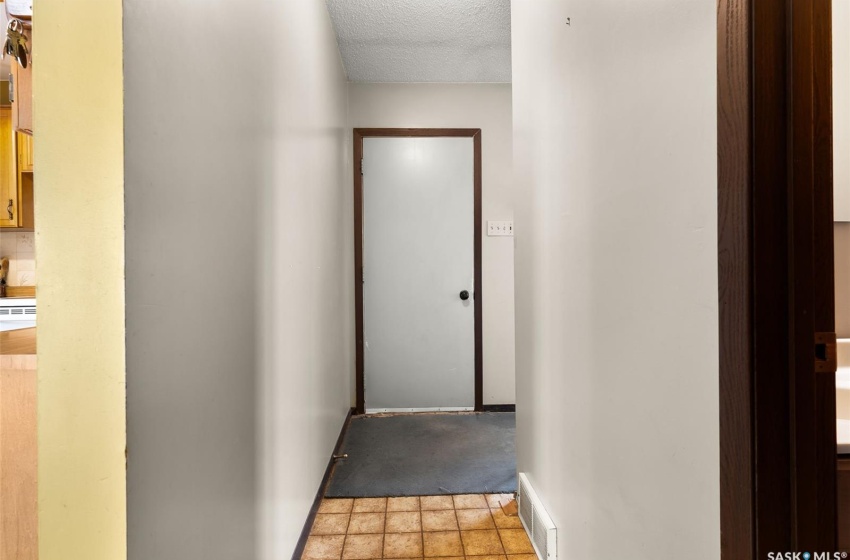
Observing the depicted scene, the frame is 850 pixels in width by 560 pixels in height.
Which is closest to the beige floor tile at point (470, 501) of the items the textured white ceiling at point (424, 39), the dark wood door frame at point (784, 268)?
the dark wood door frame at point (784, 268)

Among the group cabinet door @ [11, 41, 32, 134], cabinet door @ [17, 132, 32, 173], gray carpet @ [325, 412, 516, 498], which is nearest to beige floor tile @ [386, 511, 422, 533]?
gray carpet @ [325, 412, 516, 498]

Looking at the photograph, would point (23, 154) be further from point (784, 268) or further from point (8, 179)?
point (784, 268)

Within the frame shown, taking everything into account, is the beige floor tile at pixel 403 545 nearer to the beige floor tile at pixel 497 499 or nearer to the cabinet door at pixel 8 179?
the beige floor tile at pixel 497 499

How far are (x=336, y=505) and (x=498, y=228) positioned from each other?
7.24 feet

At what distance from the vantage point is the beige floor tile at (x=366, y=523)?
177cm

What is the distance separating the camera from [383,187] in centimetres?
328

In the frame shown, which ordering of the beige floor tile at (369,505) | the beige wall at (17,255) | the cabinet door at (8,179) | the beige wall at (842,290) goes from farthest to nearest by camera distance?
1. the beige wall at (17,255)
2. the cabinet door at (8,179)
3. the beige floor tile at (369,505)
4. the beige wall at (842,290)

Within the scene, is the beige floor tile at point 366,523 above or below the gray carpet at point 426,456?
below

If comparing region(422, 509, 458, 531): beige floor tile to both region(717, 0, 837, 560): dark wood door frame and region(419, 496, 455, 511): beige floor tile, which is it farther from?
region(717, 0, 837, 560): dark wood door frame

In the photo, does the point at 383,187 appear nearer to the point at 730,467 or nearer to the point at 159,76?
the point at 159,76

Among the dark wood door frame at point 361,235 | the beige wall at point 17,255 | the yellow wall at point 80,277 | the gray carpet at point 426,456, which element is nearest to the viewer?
the yellow wall at point 80,277

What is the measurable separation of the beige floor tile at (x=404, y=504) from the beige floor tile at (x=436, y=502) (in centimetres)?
3

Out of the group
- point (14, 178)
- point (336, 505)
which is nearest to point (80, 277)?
point (336, 505)

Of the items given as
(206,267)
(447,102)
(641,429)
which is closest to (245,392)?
(206,267)
